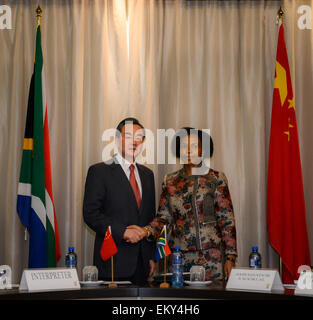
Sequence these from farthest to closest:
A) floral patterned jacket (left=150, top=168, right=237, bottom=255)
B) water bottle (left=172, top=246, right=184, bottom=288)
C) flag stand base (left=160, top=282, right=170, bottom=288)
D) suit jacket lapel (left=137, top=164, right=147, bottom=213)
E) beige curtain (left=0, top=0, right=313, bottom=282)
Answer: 1. beige curtain (left=0, top=0, right=313, bottom=282)
2. suit jacket lapel (left=137, top=164, right=147, bottom=213)
3. floral patterned jacket (left=150, top=168, right=237, bottom=255)
4. water bottle (left=172, top=246, right=184, bottom=288)
5. flag stand base (left=160, top=282, right=170, bottom=288)

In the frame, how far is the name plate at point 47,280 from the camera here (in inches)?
105

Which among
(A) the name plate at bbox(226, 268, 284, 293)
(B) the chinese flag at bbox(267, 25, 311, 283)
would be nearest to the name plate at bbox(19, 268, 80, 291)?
(A) the name plate at bbox(226, 268, 284, 293)

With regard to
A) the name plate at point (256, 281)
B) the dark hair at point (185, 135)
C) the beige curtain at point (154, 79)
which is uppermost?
the beige curtain at point (154, 79)

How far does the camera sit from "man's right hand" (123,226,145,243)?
3582mm

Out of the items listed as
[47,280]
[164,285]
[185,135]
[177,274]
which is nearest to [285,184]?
[185,135]

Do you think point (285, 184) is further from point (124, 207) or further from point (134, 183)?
point (124, 207)

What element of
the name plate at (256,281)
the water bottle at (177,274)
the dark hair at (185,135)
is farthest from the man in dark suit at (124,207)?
the name plate at (256,281)

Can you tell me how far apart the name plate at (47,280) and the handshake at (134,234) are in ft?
2.74

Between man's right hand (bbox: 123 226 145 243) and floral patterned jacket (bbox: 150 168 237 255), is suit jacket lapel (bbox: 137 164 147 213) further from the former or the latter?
man's right hand (bbox: 123 226 145 243)

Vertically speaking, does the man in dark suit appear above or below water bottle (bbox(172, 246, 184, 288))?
above

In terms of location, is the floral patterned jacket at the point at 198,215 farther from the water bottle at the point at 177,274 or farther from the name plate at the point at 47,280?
the name plate at the point at 47,280

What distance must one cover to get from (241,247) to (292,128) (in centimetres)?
121

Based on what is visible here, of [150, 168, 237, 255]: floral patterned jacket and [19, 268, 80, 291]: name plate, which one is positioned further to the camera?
[150, 168, 237, 255]: floral patterned jacket

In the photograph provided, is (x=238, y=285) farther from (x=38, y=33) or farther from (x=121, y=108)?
(x=38, y=33)
